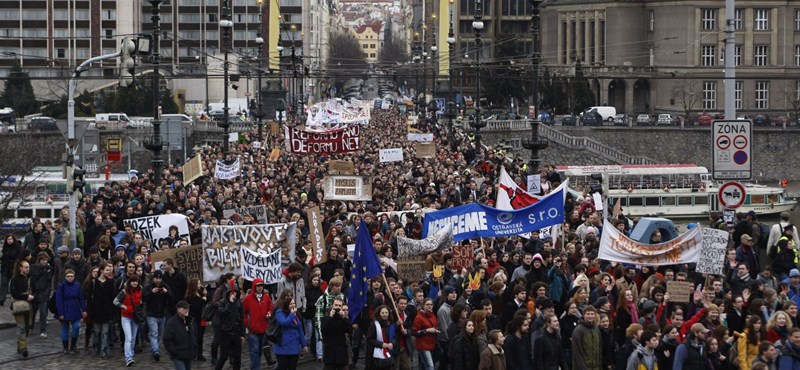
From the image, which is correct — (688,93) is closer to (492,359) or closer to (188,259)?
(188,259)

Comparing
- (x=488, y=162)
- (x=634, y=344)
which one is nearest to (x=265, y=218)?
(x=634, y=344)

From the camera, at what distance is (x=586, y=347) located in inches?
661

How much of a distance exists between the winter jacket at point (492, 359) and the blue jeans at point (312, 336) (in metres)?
4.30

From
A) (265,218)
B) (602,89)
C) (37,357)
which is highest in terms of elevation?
(602,89)

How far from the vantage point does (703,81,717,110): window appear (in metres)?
108

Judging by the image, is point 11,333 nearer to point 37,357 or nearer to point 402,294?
point 37,357

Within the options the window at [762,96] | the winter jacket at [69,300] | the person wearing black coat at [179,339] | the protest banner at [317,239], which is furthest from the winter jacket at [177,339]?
the window at [762,96]

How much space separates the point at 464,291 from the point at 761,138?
7618 cm

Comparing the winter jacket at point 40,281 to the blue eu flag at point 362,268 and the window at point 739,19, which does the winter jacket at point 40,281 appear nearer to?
the blue eu flag at point 362,268

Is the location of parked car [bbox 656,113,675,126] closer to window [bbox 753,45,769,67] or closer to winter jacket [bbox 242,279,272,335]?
window [bbox 753,45,769,67]

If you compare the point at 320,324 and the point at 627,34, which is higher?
the point at 627,34

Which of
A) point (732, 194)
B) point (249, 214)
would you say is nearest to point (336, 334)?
point (732, 194)

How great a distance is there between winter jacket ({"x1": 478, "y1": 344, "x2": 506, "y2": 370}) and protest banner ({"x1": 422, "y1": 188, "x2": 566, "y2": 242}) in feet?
18.8

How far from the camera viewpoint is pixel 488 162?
159ft
